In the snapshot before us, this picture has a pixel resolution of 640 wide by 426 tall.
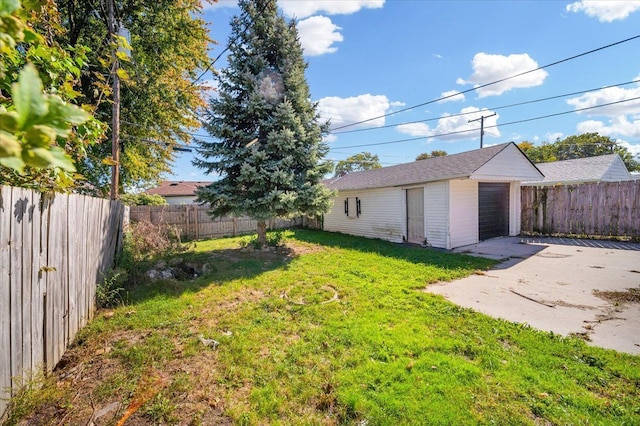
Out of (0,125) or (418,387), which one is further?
(418,387)

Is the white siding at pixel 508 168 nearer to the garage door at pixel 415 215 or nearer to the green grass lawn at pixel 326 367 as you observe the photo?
the garage door at pixel 415 215

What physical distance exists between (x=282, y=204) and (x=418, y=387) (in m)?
5.82

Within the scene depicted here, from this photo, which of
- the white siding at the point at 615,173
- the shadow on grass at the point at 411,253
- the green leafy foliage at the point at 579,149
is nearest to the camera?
the shadow on grass at the point at 411,253

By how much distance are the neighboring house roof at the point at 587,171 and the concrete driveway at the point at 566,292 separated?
9.28m

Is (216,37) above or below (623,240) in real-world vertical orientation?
above

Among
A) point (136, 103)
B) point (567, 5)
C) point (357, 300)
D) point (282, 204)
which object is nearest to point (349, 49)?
point (567, 5)

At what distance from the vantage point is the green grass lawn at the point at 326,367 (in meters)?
2.33

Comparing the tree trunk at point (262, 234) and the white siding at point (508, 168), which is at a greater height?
the white siding at point (508, 168)

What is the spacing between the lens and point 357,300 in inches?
188

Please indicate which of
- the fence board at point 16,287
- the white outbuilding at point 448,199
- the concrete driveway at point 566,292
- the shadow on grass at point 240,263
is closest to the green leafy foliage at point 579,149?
the white outbuilding at point 448,199

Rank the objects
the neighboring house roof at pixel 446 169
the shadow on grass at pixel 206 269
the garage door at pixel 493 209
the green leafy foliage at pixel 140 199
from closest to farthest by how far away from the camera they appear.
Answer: the shadow on grass at pixel 206 269, the neighboring house roof at pixel 446 169, the garage door at pixel 493 209, the green leafy foliage at pixel 140 199

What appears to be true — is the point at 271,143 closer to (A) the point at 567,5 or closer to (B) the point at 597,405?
(B) the point at 597,405

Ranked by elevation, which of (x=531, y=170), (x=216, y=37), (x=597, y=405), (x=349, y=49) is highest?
(x=216, y=37)

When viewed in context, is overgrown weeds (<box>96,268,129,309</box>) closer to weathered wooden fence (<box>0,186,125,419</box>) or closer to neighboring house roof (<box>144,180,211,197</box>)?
weathered wooden fence (<box>0,186,125,419</box>)
